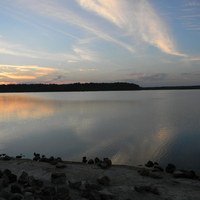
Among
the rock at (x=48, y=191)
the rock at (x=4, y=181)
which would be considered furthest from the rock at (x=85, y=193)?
the rock at (x=4, y=181)

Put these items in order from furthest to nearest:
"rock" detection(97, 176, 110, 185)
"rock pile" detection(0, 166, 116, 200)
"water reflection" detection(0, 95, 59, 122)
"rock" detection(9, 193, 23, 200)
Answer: "water reflection" detection(0, 95, 59, 122), "rock" detection(97, 176, 110, 185), "rock pile" detection(0, 166, 116, 200), "rock" detection(9, 193, 23, 200)

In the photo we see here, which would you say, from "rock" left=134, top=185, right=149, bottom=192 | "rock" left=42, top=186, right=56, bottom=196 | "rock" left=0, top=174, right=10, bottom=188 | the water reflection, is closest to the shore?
"rock" left=134, top=185, right=149, bottom=192

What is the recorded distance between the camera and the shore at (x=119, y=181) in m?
4.06

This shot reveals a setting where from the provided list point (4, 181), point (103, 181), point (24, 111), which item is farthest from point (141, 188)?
point (24, 111)

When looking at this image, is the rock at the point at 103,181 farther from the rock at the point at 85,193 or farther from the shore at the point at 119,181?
the rock at the point at 85,193

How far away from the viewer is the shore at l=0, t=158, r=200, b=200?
406 centimetres

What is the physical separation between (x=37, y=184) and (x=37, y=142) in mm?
5772

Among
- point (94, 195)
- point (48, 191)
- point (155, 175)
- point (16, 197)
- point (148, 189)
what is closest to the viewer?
point (16, 197)

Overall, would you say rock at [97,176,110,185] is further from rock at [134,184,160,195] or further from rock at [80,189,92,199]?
rock at [134,184,160,195]

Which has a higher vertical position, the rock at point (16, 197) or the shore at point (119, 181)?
the rock at point (16, 197)

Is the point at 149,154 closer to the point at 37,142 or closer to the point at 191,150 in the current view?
the point at 191,150

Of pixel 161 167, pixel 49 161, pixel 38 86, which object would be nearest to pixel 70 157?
pixel 49 161

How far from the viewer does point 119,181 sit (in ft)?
16.0

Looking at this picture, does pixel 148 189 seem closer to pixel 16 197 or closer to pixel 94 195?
pixel 94 195
